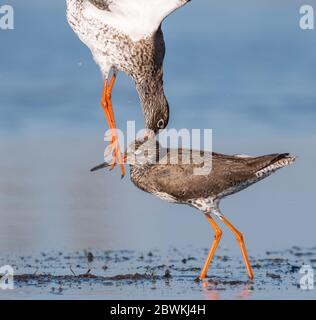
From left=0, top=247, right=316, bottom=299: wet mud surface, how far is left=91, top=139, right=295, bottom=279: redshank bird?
0.37m

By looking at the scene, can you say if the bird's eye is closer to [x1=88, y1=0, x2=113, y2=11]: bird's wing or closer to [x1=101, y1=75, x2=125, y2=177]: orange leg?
[x1=101, y1=75, x2=125, y2=177]: orange leg

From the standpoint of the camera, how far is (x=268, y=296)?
934 centimetres

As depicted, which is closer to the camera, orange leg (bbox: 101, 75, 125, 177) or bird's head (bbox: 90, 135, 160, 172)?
orange leg (bbox: 101, 75, 125, 177)

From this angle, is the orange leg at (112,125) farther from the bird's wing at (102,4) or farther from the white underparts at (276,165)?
the white underparts at (276,165)

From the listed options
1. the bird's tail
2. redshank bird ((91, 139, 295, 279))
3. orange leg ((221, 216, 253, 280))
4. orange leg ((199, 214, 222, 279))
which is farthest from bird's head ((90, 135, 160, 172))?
the bird's tail

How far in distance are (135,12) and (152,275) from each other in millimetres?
2495

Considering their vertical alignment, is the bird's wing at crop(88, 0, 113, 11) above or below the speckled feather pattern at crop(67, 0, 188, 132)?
above

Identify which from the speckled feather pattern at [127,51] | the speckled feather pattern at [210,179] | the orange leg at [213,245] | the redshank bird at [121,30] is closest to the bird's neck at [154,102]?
the speckled feather pattern at [127,51]

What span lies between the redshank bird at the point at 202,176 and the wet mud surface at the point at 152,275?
370 millimetres

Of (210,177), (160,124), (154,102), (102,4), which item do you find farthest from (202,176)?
(102,4)

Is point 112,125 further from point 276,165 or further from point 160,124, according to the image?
point 276,165

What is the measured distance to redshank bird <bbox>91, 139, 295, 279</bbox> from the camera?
1088 cm

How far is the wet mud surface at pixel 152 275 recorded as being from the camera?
9.38 metres

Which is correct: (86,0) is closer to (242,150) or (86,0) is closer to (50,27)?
(242,150)
